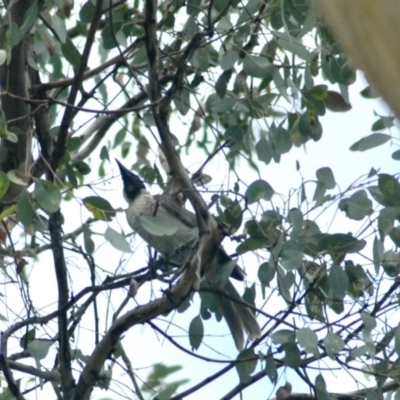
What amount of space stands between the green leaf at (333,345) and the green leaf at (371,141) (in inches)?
25.2

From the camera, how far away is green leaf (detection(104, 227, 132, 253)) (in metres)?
1.90

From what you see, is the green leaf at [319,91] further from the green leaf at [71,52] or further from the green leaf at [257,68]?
the green leaf at [71,52]

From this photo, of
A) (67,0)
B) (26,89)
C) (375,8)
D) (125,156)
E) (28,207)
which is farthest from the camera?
(125,156)

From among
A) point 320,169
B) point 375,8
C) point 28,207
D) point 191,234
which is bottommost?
point 375,8

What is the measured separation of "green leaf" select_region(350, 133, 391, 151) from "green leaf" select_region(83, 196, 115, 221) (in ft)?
2.84

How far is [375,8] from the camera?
0.34 metres

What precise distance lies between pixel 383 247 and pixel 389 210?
13 centimetres

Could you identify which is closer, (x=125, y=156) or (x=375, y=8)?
(x=375, y=8)

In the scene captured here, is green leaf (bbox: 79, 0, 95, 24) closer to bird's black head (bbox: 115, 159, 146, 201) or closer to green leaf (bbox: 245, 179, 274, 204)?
green leaf (bbox: 245, 179, 274, 204)

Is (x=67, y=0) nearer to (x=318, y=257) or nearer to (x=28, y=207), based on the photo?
(x=28, y=207)

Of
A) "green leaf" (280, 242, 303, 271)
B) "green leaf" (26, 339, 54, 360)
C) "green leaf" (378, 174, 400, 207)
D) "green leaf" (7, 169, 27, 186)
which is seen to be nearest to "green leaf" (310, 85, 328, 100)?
"green leaf" (378, 174, 400, 207)

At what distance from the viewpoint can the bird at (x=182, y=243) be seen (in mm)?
2797

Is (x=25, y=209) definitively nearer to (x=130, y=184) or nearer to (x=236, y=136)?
(x=236, y=136)

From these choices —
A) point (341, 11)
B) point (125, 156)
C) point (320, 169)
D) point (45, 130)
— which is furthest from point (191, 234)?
point (341, 11)
